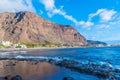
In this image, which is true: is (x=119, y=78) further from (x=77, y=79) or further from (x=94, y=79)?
(x=77, y=79)

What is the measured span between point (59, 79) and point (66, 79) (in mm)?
2932

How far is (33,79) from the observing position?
28.2 m

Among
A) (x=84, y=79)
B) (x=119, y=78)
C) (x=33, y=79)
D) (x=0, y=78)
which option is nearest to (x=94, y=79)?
(x=84, y=79)

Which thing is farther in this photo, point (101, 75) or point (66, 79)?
point (101, 75)

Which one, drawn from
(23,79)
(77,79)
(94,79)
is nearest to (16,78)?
(23,79)

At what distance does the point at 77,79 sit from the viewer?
29156 mm

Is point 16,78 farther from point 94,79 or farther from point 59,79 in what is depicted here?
point 94,79

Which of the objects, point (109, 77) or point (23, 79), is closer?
point (23, 79)

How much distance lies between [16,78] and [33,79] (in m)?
2.52

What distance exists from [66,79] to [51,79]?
3055 millimetres

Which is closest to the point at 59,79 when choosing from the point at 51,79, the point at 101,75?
the point at 51,79

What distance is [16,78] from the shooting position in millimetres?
26531

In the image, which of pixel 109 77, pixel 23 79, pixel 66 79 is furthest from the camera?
pixel 109 77

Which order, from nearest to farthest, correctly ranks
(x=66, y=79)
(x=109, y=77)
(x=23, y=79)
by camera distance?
(x=66, y=79)
(x=23, y=79)
(x=109, y=77)
